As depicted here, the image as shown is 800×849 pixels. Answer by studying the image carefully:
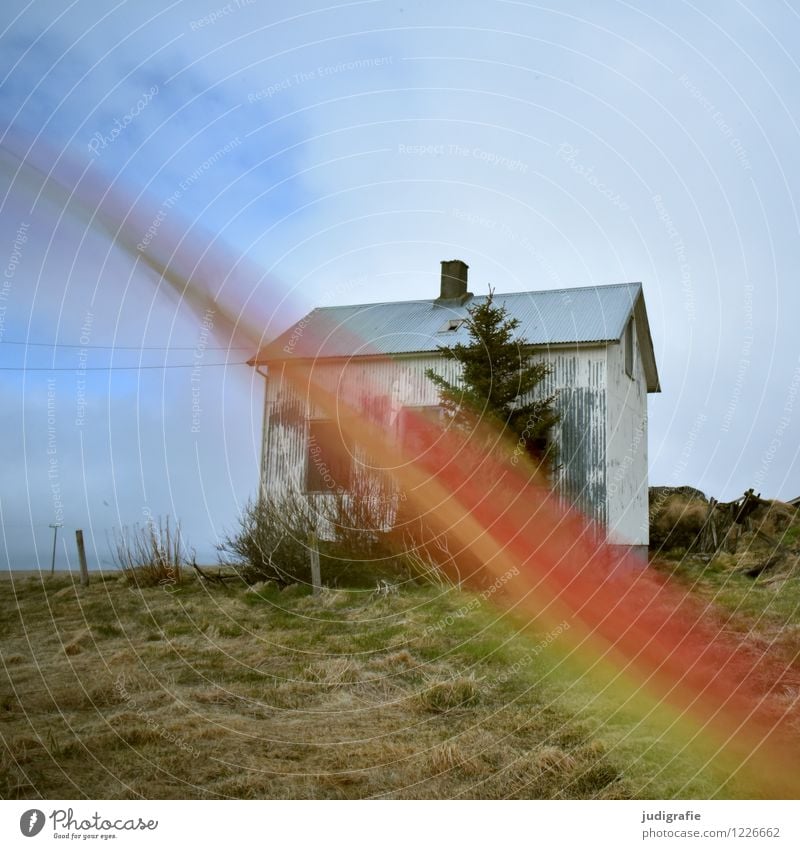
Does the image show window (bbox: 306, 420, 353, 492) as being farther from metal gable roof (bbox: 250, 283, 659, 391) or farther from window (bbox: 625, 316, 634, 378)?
window (bbox: 625, 316, 634, 378)

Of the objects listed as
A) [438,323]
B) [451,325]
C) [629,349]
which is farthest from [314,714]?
[629,349]

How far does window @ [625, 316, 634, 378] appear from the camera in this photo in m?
16.8

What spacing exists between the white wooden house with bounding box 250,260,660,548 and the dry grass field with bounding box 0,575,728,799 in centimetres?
557

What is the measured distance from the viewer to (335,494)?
1317 cm

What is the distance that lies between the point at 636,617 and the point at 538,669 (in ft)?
9.28

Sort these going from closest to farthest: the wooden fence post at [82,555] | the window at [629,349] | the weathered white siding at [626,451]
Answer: the wooden fence post at [82,555] → the weathered white siding at [626,451] → the window at [629,349]

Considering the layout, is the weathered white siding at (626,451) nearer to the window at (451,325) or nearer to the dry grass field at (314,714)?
the window at (451,325)

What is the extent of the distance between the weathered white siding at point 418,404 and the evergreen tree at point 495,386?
97cm

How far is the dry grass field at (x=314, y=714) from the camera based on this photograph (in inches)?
202

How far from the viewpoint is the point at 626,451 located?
1661 centimetres

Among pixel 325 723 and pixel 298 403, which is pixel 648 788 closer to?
pixel 325 723

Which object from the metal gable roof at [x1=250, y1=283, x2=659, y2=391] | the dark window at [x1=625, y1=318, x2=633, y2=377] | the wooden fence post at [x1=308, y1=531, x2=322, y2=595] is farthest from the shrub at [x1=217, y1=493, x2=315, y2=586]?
the dark window at [x1=625, y1=318, x2=633, y2=377]

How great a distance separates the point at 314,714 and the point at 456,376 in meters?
9.72

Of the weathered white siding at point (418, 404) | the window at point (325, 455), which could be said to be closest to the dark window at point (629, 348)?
the weathered white siding at point (418, 404)
